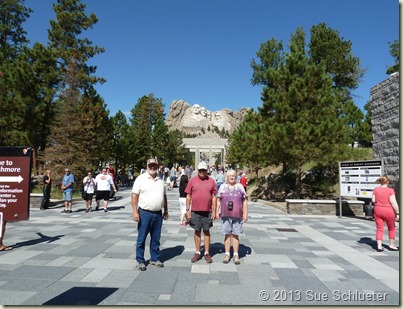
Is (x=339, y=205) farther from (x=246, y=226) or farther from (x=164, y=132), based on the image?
(x=164, y=132)

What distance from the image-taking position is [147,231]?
5.32 metres

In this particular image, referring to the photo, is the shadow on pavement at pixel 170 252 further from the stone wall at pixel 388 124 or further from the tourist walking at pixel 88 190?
the stone wall at pixel 388 124

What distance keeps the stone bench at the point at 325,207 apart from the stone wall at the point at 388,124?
5.68 feet

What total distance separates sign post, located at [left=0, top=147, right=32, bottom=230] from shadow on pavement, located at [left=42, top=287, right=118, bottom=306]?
10.00 ft

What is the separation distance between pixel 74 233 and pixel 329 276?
595 centimetres

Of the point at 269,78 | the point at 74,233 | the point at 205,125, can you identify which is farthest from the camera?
the point at 205,125

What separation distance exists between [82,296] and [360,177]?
10455 mm

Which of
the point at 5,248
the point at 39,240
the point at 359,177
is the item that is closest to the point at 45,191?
the point at 39,240

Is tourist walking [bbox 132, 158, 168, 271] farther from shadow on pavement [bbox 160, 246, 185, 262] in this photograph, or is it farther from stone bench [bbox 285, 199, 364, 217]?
stone bench [bbox 285, 199, 364, 217]

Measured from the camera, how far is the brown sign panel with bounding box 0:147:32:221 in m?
6.43

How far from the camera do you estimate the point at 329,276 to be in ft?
16.2

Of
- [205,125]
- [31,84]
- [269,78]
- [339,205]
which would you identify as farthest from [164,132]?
[205,125]

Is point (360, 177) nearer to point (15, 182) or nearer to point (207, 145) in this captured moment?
point (15, 182)

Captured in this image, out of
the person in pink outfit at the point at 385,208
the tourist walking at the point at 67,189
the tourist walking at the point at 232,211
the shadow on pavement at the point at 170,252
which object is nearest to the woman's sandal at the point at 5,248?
the shadow on pavement at the point at 170,252
